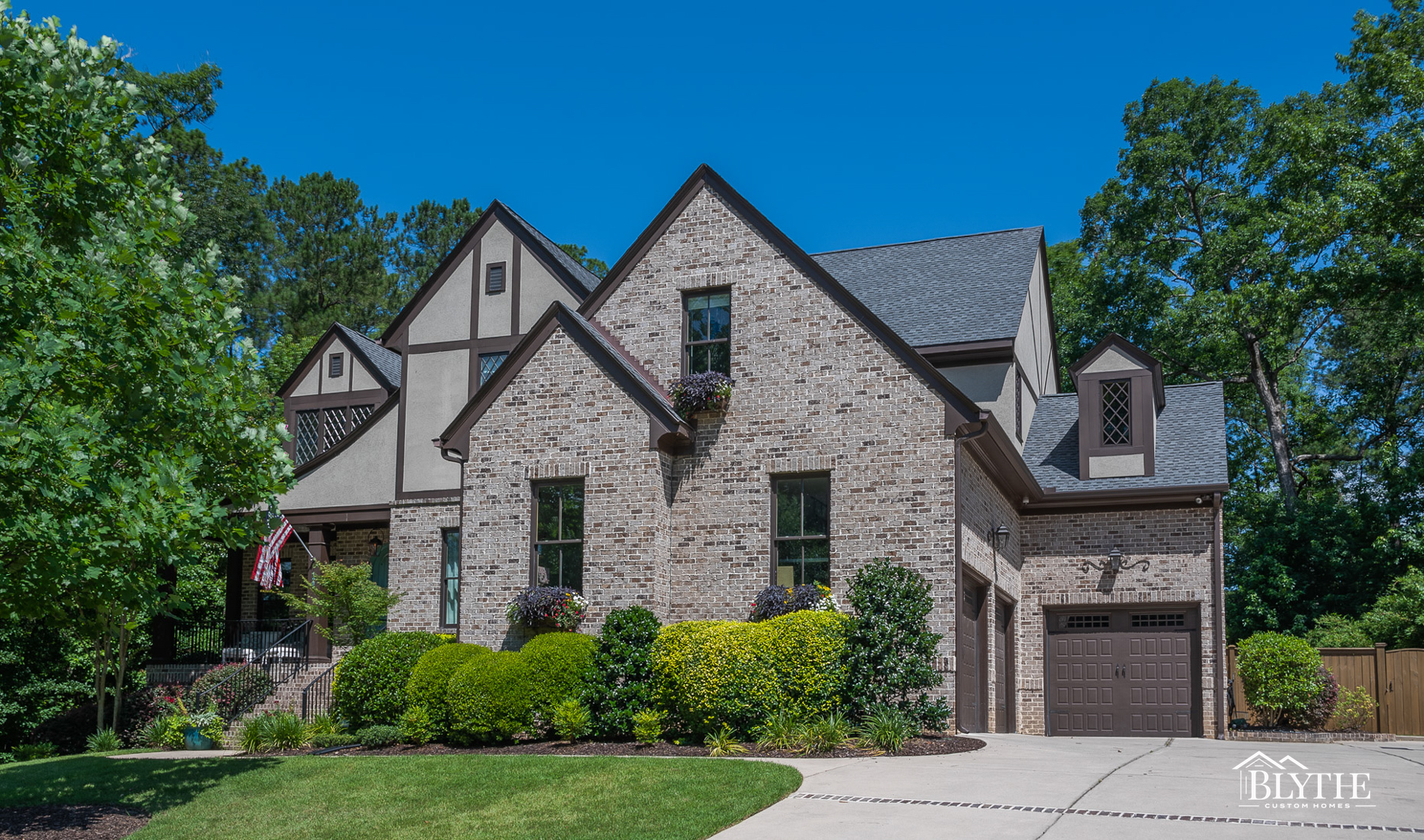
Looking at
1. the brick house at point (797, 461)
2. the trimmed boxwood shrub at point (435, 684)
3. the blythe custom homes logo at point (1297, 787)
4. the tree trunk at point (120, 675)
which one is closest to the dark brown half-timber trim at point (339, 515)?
the brick house at point (797, 461)

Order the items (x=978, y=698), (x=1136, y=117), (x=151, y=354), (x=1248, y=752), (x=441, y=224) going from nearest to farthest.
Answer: (x=151, y=354)
(x=1248, y=752)
(x=978, y=698)
(x=1136, y=117)
(x=441, y=224)

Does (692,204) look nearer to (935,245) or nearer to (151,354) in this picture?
(935,245)

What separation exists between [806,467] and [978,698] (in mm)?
4752

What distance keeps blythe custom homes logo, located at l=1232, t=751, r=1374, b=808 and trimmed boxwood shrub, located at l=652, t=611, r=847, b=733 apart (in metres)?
4.48

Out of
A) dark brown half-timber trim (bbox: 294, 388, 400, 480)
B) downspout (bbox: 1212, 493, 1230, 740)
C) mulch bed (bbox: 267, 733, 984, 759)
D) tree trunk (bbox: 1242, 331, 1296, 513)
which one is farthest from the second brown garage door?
tree trunk (bbox: 1242, 331, 1296, 513)

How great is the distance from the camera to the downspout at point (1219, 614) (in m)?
19.2

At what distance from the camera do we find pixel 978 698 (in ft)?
56.9

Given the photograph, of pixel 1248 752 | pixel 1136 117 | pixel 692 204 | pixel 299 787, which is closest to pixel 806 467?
pixel 692 204

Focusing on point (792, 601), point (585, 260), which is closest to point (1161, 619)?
point (792, 601)

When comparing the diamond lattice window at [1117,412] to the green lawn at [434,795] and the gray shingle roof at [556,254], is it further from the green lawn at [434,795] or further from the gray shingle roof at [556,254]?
the green lawn at [434,795]

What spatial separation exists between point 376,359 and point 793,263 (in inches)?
477

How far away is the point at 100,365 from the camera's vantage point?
9.63 m

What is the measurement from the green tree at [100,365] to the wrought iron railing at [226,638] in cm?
1123

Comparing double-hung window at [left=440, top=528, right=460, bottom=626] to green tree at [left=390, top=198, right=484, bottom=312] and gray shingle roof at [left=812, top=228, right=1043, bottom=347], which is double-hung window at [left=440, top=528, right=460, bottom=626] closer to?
gray shingle roof at [left=812, top=228, right=1043, bottom=347]
